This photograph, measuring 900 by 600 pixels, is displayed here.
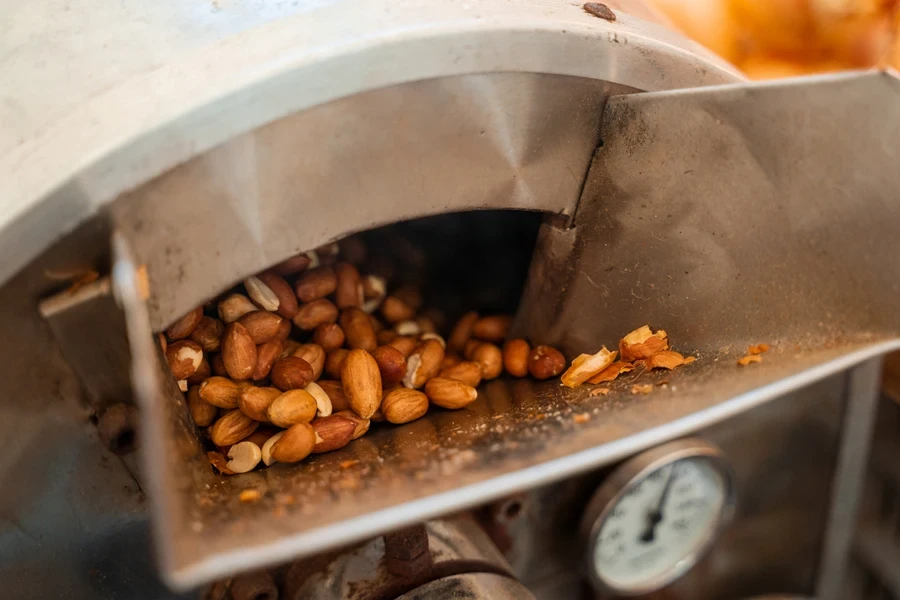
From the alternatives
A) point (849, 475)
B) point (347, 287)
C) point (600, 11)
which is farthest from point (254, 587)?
point (849, 475)

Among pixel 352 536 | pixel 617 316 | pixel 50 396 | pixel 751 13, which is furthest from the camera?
pixel 751 13

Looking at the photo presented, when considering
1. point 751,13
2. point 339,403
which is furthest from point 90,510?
point 751,13

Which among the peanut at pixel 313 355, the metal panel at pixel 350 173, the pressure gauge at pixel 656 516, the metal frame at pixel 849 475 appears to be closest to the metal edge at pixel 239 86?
the metal panel at pixel 350 173

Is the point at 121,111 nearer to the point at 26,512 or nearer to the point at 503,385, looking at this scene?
the point at 26,512

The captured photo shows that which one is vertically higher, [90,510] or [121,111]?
[121,111]

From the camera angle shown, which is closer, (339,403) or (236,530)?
(236,530)

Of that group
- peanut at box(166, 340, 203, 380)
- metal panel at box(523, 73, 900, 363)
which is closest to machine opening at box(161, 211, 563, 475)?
peanut at box(166, 340, 203, 380)

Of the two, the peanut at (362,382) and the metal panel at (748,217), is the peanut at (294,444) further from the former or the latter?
the metal panel at (748,217)

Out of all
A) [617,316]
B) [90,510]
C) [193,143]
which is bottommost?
[90,510]
